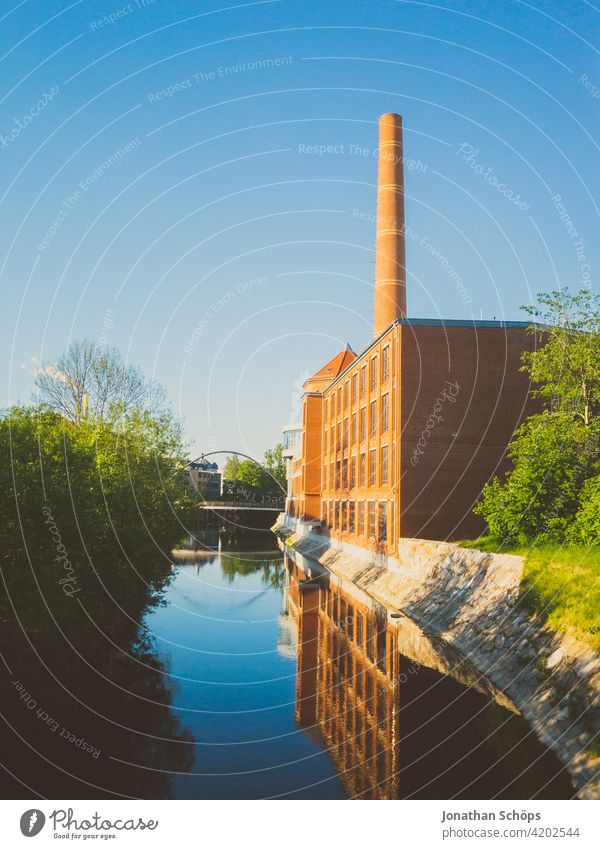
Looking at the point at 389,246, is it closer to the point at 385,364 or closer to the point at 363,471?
the point at 385,364

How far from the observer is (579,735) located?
12539 millimetres

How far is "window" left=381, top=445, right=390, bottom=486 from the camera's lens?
38656 mm

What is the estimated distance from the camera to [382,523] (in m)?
39.3

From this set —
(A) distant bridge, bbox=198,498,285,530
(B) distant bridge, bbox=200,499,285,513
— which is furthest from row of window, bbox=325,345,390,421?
(A) distant bridge, bbox=198,498,285,530

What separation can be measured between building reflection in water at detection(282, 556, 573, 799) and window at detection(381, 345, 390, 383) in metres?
18.6

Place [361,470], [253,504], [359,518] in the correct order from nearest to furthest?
1. [359,518]
2. [361,470]
3. [253,504]

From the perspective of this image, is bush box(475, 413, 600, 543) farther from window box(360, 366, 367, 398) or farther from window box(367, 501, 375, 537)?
window box(360, 366, 367, 398)

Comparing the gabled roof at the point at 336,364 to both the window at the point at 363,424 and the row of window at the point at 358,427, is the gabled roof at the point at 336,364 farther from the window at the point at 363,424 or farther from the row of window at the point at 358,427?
the window at the point at 363,424

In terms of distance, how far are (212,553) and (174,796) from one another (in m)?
53.1

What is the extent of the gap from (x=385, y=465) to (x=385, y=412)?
11.1ft

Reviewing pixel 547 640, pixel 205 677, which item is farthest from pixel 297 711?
pixel 547 640

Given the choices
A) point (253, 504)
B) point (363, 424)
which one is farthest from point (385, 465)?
point (253, 504)

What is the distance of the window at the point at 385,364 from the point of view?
131ft

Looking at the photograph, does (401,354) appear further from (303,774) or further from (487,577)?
(303,774)
